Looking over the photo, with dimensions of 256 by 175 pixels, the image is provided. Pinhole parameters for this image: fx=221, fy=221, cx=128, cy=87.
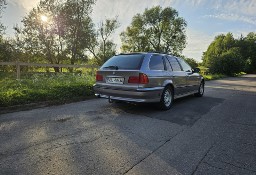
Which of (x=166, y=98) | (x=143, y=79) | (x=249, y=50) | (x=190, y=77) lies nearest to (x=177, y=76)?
(x=166, y=98)

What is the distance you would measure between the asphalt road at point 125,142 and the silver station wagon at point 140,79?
1.68 feet

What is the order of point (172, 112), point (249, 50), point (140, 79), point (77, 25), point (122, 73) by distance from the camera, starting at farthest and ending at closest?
point (249, 50), point (77, 25), point (172, 112), point (122, 73), point (140, 79)

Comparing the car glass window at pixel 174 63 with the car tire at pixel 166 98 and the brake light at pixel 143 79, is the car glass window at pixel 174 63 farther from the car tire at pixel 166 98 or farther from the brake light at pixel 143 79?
the brake light at pixel 143 79

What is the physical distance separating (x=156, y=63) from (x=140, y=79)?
1002mm

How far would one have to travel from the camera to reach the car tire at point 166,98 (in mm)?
6390

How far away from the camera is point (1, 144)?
11.7 ft

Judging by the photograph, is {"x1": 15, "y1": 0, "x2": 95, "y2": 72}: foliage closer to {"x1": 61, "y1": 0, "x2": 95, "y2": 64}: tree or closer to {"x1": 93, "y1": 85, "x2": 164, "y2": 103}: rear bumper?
{"x1": 61, "y1": 0, "x2": 95, "y2": 64}: tree

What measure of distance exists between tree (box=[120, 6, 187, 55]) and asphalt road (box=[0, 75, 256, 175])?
45.5m

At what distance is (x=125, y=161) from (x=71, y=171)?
0.75 metres

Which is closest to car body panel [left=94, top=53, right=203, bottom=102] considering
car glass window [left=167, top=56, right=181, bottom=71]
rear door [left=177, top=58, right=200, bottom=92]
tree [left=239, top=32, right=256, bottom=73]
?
car glass window [left=167, top=56, right=181, bottom=71]

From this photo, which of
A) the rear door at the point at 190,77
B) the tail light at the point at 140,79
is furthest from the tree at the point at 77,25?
the tail light at the point at 140,79

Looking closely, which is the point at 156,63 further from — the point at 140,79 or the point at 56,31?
the point at 56,31

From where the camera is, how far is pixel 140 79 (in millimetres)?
5738

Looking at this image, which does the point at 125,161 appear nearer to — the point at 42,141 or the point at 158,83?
the point at 42,141
